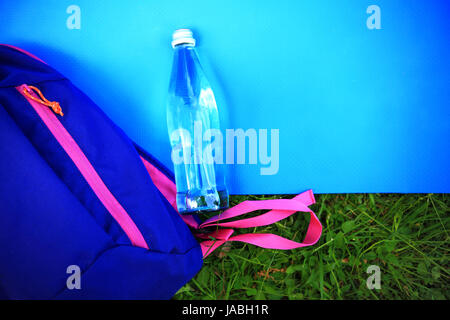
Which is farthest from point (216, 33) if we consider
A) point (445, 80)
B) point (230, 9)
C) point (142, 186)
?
point (445, 80)

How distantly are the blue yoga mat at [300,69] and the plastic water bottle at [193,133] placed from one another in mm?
40

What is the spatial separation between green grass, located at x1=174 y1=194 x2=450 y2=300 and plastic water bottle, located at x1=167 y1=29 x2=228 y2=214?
169 millimetres

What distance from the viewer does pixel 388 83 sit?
36.9 inches

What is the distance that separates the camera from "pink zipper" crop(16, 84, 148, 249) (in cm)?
72

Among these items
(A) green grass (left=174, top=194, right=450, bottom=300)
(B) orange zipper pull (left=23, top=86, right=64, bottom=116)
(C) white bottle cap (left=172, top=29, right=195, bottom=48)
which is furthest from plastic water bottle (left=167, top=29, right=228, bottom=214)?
(B) orange zipper pull (left=23, top=86, right=64, bottom=116)

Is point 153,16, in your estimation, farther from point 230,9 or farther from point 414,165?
point 414,165

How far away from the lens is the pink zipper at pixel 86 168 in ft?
2.37

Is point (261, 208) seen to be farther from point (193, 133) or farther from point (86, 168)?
point (86, 168)

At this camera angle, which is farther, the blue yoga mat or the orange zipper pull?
the blue yoga mat

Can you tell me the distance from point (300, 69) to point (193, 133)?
351 mm

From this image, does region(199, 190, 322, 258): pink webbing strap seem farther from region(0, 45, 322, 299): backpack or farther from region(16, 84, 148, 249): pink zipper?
region(16, 84, 148, 249): pink zipper

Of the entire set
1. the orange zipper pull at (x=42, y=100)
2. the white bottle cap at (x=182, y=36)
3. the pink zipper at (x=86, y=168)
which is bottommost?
the pink zipper at (x=86, y=168)

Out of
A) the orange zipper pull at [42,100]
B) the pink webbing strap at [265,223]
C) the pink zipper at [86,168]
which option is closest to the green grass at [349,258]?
the pink webbing strap at [265,223]

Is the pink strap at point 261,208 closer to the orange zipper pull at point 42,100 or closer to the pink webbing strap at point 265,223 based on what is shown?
the pink webbing strap at point 265,223
